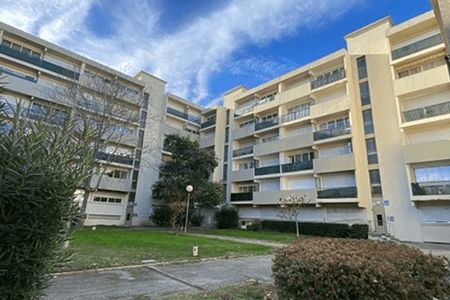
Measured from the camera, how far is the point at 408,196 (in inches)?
848

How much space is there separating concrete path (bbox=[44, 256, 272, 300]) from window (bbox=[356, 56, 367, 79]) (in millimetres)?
23305

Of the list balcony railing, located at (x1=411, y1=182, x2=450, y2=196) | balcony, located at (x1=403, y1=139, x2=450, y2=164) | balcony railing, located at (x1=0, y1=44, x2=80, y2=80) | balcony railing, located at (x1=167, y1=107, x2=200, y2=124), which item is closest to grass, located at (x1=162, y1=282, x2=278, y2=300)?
balcony railing, located at (x1=411, y1=182, x2=450, y2=196)

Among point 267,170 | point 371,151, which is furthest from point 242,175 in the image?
point 371,151

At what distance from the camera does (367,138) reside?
25.0m

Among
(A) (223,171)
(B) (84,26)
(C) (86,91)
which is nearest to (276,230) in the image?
(A) (223,171)

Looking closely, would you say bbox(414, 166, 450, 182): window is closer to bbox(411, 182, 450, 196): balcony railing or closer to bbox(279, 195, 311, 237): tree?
bbox(411, 182, 450, 196): balcony railing

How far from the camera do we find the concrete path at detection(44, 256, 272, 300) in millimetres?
5859

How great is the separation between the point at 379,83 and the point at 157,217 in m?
28.0

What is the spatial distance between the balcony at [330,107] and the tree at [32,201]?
26.8m

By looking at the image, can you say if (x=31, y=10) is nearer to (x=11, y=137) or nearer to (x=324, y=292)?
(x=11, y=137)

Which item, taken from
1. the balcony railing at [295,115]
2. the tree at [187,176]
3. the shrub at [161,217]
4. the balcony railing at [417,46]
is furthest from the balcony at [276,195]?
the balcony railing at [417,46]

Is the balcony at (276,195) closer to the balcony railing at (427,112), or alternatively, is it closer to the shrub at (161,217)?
the balcony railing at (427,112)

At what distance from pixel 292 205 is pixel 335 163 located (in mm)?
5969

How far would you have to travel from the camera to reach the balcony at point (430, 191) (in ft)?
63.5
